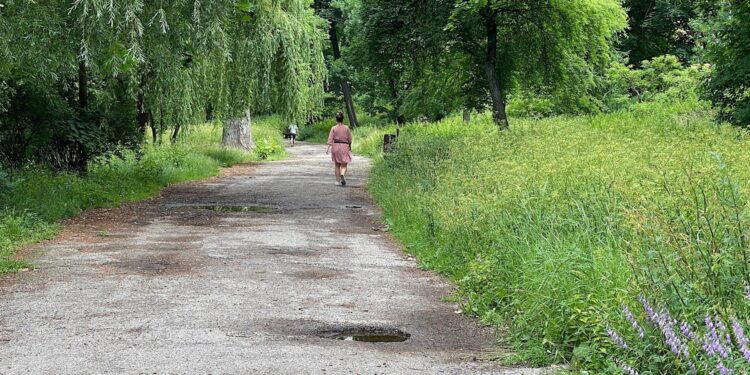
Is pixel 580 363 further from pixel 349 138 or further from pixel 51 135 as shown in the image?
pixel 349 138

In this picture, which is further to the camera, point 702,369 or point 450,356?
point 450,356

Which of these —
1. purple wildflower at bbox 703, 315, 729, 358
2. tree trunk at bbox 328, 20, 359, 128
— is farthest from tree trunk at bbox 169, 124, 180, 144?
tree trunk at bbox 328, 20, 359, 128

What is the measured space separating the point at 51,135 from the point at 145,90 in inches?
182

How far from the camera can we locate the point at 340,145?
21141mm

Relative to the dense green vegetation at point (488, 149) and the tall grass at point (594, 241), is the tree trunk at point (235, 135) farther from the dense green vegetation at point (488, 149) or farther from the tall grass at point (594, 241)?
the tall grass at point (594, 241)

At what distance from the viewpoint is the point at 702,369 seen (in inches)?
163

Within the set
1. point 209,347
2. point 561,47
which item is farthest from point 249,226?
point 561,47

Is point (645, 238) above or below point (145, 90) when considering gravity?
below

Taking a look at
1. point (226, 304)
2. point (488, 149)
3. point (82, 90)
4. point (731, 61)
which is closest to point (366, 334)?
point (226, 304)

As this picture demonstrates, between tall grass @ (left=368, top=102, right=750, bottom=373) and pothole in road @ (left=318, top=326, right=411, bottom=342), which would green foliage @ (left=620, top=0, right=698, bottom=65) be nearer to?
tall grass @ (left=368, top=102, right=750, bottom=373)

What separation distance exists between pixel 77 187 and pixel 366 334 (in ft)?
35.2

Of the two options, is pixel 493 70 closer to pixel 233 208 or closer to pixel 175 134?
pixel 233 208

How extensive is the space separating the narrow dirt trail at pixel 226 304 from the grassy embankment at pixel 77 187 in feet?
1.46

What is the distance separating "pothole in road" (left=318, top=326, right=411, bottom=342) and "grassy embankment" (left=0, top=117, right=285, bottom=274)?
426 cm
